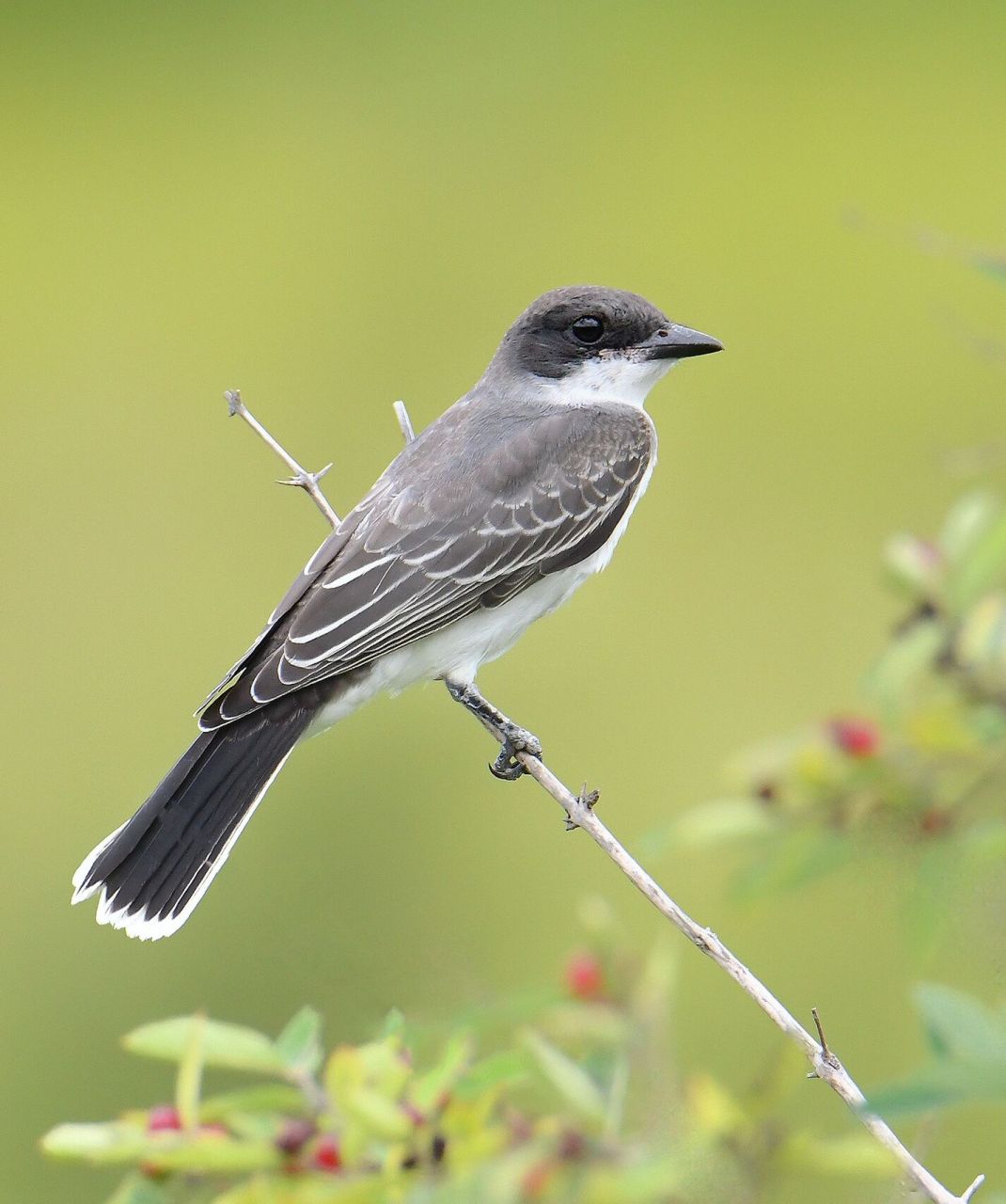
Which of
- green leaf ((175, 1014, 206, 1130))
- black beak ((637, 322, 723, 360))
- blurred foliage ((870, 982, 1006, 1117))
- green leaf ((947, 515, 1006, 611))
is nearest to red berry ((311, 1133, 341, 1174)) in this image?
green leaf ((175, 1014, 206, 1130))

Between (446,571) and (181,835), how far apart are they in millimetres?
824

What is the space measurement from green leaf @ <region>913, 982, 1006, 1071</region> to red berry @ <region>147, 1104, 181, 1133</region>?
0.81 m

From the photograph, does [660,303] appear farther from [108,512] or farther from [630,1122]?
[630,1122]

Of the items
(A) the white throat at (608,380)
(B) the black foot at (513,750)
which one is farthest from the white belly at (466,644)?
(A) the white throat at (608,380)

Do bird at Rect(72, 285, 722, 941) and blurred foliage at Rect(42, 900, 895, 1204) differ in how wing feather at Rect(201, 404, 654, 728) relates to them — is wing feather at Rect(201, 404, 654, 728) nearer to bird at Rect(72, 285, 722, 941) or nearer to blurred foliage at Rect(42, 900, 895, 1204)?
bird at Rect(72, 285, 722, 941)

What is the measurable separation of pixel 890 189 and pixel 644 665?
279cm

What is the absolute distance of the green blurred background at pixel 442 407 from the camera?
5.68m

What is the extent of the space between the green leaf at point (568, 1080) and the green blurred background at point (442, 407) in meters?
2.90

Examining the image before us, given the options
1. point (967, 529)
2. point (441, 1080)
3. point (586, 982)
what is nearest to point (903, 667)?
point (967, 529)

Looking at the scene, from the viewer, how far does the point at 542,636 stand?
675 centimetres

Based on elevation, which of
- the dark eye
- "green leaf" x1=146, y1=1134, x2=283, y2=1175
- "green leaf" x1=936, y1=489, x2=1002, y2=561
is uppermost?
"green leaf" x1=146, y1=1134, x2=283, y2=1175

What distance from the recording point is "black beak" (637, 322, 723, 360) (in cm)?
399

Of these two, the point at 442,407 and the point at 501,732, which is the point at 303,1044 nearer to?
the point at 501,732

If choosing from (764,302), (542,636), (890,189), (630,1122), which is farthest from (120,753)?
(630,1122)
